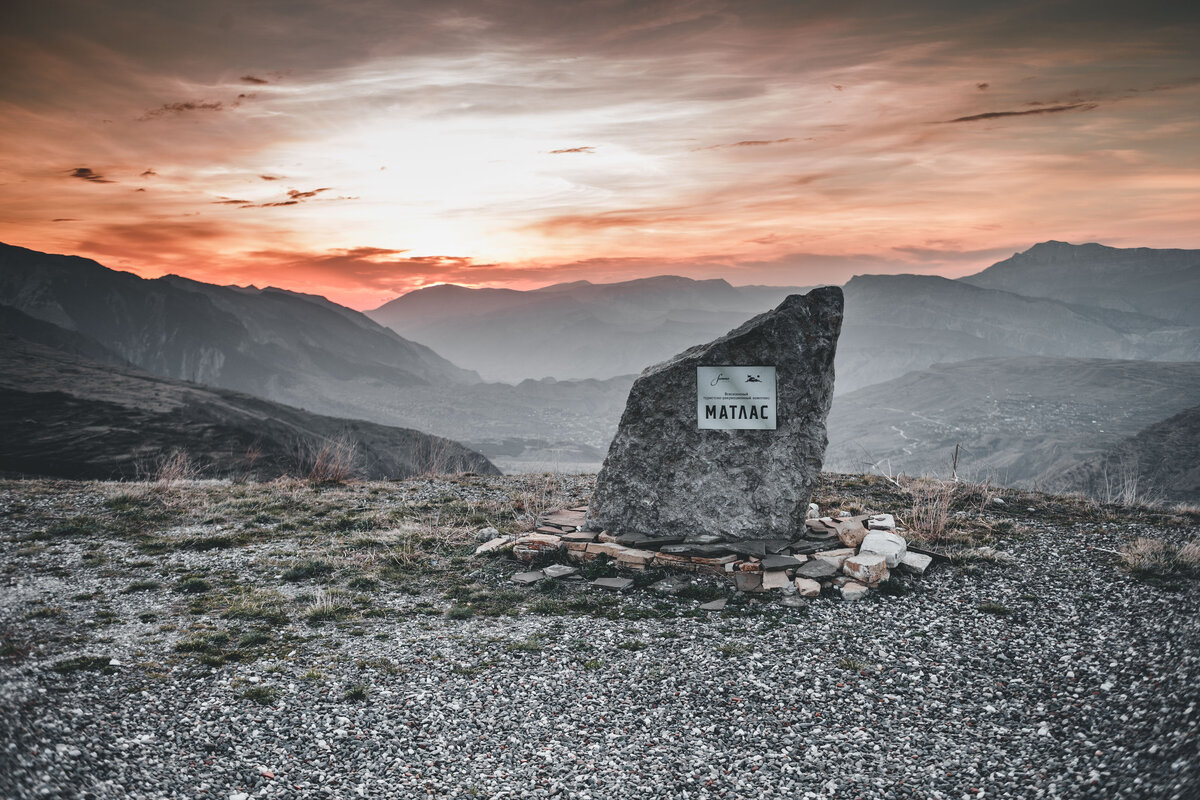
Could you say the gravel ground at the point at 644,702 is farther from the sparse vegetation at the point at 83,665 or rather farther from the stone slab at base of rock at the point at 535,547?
the stone slab at base of rock at the point at 535,547

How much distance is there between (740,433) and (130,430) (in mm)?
21819

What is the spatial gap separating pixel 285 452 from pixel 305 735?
21850mm

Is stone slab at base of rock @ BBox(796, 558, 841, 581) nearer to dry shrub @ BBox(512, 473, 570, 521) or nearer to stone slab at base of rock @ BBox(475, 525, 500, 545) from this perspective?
dry shrub @ BBox(512, 473, 570, 521)

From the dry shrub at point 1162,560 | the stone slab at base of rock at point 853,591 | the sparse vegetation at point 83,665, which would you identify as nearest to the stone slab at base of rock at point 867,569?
the stone slab at base of rock at point 853,591

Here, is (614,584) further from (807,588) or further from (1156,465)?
(1156,465)

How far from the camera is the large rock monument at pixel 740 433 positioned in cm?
891

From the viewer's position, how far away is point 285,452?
24.6 m

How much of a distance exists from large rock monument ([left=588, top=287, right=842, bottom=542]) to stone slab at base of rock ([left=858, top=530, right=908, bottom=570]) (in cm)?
91

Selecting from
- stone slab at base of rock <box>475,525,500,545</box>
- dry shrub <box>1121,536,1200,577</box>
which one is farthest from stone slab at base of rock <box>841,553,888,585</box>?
stone slab at base of rock <box>475,525,500,545</box>

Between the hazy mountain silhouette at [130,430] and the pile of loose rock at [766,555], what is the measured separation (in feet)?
30.8

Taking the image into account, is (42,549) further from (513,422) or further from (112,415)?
(513,422)

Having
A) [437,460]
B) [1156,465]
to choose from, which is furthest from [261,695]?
[1156,465]

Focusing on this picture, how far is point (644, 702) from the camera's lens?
5605 mm

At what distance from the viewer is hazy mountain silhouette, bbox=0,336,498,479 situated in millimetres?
19141
